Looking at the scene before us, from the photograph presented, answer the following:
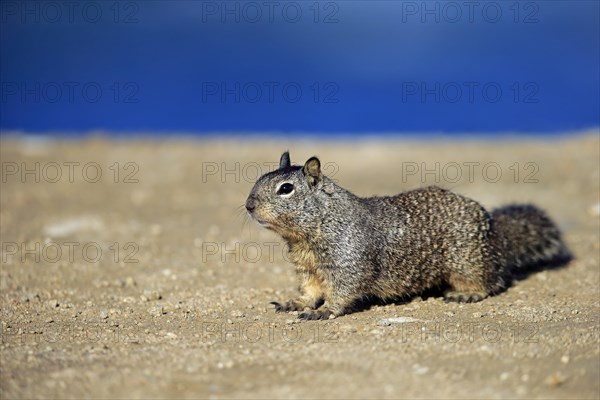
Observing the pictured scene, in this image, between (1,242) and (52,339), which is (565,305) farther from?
(1,242)

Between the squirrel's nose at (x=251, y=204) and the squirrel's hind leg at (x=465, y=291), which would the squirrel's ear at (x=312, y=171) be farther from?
the squirrel's hind leg at (x=465, y=291)

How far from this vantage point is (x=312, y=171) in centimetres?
766

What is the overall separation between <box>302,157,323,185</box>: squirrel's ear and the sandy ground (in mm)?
1445

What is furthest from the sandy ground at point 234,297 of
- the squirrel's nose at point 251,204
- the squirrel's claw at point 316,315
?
the squirrel's nose at point 251,204

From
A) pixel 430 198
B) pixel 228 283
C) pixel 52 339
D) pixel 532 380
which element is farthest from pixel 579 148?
pixel 52 339

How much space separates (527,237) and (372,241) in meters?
2.45

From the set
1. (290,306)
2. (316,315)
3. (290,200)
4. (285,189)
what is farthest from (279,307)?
(285,189)

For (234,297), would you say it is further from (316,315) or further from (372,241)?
(372,241)

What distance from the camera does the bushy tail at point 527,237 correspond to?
29.5 feet

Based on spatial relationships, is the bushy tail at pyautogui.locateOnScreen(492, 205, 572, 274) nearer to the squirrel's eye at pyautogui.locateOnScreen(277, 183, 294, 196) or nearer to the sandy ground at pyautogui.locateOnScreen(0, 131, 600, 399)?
the sandy ground at pyautogui.locateOnScreen(0, 131, 600, 399)

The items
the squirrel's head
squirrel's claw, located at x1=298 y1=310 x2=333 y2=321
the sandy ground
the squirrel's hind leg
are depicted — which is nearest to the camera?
the sandy ground

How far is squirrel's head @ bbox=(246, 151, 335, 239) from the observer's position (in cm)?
752

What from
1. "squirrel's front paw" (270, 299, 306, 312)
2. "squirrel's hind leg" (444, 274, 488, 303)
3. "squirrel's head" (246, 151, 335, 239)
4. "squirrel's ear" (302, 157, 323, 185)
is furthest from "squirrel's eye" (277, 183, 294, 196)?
"squirrel's hind leg" (444, 274, 488, 303)

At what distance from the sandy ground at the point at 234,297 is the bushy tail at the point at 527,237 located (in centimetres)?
24
